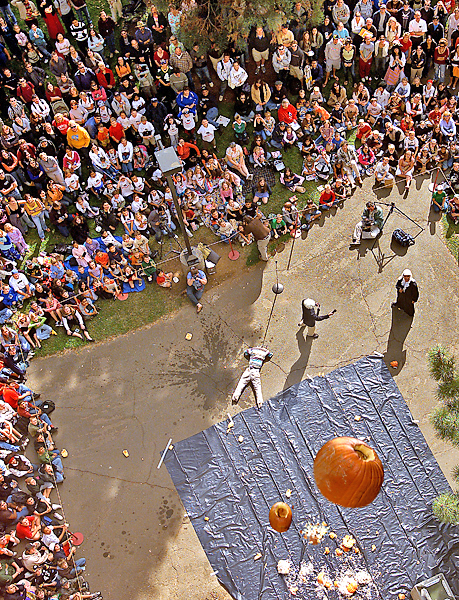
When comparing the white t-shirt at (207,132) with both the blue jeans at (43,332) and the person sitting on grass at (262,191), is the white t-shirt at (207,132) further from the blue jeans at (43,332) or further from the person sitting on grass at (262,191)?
the blue jeans at (43,332)

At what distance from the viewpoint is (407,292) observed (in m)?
13.2

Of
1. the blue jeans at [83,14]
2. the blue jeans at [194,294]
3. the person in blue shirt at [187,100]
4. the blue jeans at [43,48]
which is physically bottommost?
the blue jeans at [194,294]

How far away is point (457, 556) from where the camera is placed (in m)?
11.1

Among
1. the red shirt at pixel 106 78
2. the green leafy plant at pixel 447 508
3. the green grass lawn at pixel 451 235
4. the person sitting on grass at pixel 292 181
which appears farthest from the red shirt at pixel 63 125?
the green leafy plant at pixel 447 508

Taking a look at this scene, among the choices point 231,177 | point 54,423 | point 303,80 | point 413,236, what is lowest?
point 54,423

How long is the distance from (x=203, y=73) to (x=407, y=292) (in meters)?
8.12

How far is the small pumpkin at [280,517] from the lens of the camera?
11.2 m

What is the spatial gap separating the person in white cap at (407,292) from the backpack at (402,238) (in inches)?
50.4

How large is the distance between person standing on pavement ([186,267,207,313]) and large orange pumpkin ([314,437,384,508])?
5288 millimetres

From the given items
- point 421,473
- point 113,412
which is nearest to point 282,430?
point 421,473

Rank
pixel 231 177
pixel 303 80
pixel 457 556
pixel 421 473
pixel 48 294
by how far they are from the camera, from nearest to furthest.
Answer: pixel 457 556, pixel 421 473, pixel 48 294, pixel 231 177, pixel 303 80

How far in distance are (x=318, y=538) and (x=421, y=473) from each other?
2337 mm

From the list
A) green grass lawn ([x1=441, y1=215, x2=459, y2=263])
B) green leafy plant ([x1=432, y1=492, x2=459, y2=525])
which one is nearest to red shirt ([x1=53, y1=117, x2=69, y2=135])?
green grass lawn ([x1=441, y1=215, x2=459, y2=263])

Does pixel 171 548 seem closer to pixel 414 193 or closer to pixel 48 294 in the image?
pixel 48 294
